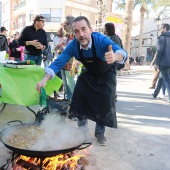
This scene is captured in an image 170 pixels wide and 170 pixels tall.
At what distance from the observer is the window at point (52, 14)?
30.5 m

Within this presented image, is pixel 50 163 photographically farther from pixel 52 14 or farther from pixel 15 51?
pixel 52 14

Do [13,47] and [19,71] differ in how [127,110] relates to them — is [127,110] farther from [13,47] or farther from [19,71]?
[13,47]

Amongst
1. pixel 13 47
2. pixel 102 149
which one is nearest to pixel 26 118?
pixel 102 149

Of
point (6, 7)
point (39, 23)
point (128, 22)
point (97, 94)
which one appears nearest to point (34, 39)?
point (39, 23)

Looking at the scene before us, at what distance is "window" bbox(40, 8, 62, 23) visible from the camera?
3055cm

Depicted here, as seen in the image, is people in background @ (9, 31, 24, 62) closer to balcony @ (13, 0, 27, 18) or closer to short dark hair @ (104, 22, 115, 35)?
short dark hair @ (104, 22, 115, 35)

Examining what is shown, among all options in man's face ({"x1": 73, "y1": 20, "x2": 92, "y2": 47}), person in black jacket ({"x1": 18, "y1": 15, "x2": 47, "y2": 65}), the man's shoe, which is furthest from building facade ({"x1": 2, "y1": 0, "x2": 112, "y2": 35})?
man's face ({"x1": 73, "y1": 20, "x2": 92, "y2": 47})

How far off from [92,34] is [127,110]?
9.34ft

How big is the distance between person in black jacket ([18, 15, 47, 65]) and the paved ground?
3.96 ft

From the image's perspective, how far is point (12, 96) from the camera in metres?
3.69

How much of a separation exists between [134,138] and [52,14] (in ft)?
96.4

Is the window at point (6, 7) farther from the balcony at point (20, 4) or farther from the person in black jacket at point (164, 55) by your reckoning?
the person in black jacket at point (164, 55)

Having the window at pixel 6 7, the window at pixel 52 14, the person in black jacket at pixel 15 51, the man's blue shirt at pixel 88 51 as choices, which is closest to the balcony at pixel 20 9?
the window at pixel 6 7

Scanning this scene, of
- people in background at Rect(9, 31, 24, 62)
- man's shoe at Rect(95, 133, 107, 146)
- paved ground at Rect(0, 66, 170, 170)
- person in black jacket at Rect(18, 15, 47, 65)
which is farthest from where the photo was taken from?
people in background at Rect(9, 31, 24, 62)
